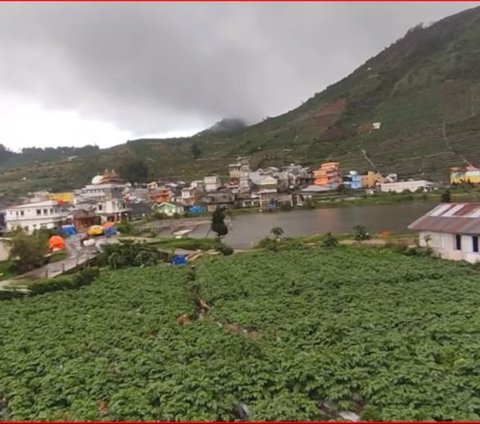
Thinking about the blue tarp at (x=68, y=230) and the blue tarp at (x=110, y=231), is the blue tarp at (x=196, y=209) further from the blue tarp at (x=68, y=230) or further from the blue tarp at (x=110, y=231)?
the blue tarp at (x=110, y=231)

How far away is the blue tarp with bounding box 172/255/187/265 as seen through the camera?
31.2 meters

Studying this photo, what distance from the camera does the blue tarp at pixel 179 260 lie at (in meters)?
31.2

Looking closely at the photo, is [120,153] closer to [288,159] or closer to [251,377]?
[288,159]

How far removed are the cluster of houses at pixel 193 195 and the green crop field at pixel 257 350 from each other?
35.9m

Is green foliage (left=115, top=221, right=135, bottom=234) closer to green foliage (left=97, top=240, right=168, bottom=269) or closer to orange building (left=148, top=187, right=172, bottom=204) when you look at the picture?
green foliage (left=97, top=240, right=168, bottom=269)

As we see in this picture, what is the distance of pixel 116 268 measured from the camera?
30297mm

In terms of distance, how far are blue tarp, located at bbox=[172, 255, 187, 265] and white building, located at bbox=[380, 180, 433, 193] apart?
46.5 meters

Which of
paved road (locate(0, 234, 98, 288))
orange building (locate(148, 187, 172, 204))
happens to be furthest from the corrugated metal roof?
orange building (locate(148, 187, 172, 204))

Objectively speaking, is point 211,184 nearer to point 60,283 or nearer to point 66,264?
point 66,264

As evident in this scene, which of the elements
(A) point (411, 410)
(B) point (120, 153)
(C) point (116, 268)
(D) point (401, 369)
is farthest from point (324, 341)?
(B) point (120, 153)

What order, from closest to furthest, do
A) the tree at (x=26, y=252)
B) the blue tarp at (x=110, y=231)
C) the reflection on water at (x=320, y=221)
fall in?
the tree at (x=26, y=252)
the reflection on water at (x=320, y=221)
the blue tarp at (x=110, y=231)

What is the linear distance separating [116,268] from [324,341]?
19338 mm

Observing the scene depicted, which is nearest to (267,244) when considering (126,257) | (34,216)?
(126,257)

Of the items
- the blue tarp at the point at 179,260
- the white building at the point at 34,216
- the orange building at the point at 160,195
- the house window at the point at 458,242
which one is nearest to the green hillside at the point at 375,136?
the orange building at the point at 160,195
